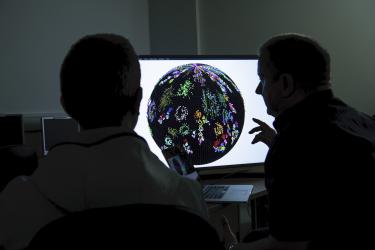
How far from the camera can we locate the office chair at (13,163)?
1.09m

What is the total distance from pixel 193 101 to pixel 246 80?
304 mm

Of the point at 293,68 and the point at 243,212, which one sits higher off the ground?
the point at 293,68

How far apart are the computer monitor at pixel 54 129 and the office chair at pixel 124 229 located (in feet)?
4.52

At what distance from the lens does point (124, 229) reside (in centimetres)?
59

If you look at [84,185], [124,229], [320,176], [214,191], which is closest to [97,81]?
[84,185]

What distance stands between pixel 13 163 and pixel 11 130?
25.6 inches

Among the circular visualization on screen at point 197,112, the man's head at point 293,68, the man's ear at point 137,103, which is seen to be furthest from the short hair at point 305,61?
the circular visualization on screen at point 197,112

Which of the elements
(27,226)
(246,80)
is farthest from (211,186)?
(27,226)

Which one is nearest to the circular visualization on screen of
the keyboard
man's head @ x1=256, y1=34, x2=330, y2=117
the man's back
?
the keyboard

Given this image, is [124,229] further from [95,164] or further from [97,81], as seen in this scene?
[97,81]

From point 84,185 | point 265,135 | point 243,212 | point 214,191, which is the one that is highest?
point 84,185

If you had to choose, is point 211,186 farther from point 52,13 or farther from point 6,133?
point 52,13

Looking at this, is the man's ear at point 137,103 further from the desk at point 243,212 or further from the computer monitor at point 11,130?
the computer monitor at point 11,130

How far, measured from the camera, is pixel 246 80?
206 centimetres
